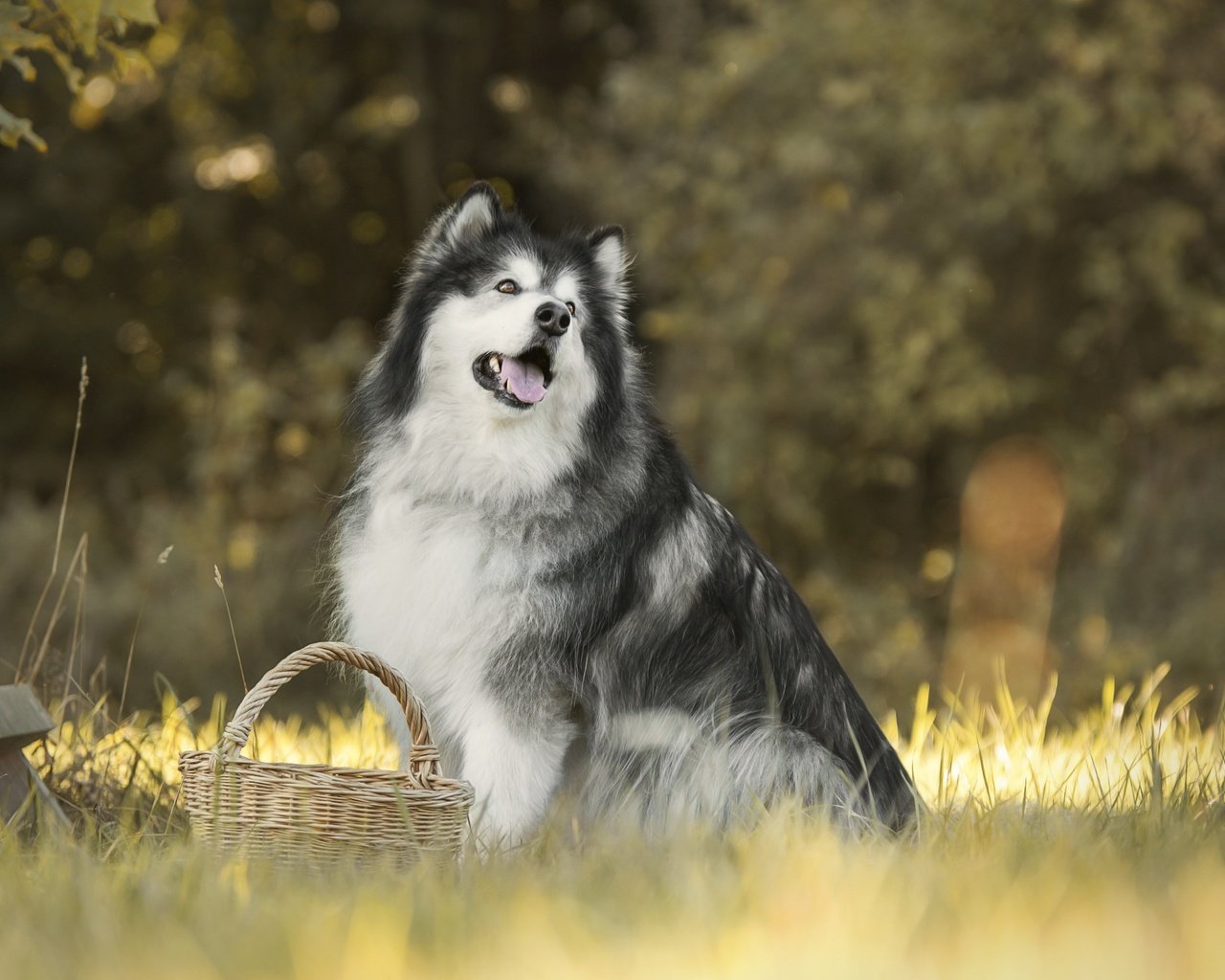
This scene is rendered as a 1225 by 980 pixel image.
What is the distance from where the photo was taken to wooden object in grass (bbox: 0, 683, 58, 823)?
338 cm

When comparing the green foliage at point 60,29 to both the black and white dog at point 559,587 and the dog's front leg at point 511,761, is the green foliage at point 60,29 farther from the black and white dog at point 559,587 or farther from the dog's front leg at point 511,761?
the dog's front leg at point 511,761

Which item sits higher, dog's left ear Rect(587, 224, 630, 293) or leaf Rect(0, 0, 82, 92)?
leaf Rect(0, 0, 82, 92)

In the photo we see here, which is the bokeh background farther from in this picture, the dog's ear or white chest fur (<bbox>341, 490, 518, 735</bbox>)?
the dog's ear

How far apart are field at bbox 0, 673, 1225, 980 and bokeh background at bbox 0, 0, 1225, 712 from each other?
598cm

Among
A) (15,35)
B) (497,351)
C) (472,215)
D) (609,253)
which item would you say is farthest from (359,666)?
(15,35)

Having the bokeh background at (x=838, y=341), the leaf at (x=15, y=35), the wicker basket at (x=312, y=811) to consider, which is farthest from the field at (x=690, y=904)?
the bokeh background at (x=838, y=341)

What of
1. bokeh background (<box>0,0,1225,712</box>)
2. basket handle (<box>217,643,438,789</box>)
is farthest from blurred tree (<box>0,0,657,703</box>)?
basket handle (<box>217,643,438,789</box>)

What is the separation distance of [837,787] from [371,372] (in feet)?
5.87

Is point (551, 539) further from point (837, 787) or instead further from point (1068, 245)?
point (1068, 245)

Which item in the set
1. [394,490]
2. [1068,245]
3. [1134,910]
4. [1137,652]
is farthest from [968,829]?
[1068,245]

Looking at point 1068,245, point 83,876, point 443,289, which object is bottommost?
point 83,876

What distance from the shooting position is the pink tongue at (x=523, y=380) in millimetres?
3871

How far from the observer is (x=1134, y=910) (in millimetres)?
A: 2295

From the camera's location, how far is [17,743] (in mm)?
3441
